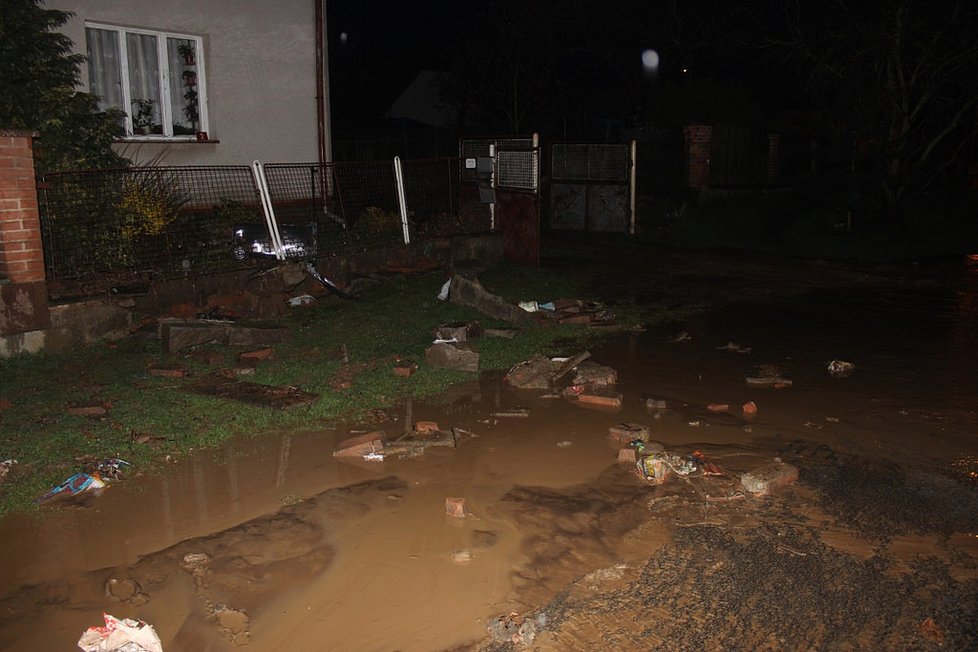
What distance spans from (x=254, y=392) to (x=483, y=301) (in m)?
3.68

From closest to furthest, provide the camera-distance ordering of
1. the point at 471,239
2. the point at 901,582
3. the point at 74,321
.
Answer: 1. the point at 901,582
2. the point at 74,321
3. the point at 471,239

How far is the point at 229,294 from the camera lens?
Result: 9.77 meters

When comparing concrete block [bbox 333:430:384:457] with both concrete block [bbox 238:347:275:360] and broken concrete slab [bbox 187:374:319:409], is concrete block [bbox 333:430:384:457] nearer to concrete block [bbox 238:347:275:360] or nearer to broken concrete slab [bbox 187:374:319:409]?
broken concrete slab [bbox 187:374:319:409]

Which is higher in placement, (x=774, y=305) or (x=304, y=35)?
(x=304, y=35)

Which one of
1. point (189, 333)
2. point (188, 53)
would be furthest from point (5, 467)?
point (188, 53)

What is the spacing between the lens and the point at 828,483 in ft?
16.8

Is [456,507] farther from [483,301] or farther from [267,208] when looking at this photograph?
[267,208]

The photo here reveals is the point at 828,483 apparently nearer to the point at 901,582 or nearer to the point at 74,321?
the point at 901,582

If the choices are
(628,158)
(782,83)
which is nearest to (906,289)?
(628,158)

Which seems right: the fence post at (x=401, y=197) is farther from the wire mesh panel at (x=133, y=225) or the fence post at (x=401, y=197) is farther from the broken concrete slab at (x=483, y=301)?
the broken concrete slab at (x=483, y=301)

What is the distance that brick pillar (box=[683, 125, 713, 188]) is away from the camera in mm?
18859

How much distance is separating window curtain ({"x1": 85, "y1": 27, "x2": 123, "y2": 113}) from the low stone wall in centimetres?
370

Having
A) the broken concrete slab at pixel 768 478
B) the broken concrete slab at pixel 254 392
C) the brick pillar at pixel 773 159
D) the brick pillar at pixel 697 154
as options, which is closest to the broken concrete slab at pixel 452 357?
the broken concrete slab at pixel 254 392

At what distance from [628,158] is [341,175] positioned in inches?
265
